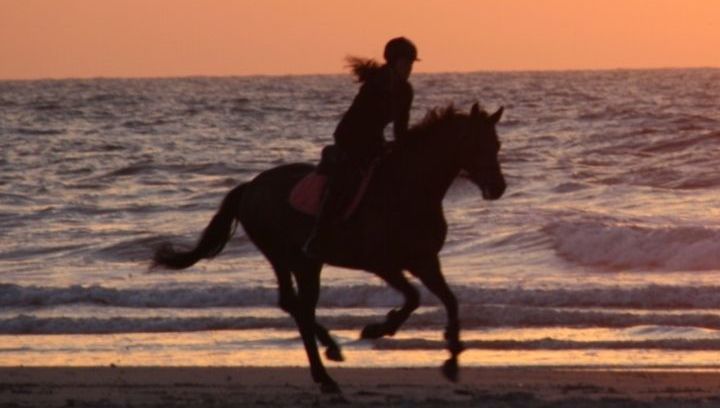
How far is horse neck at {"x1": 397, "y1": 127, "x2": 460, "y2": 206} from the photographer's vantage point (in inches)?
429

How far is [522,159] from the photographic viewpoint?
37562 millimetres

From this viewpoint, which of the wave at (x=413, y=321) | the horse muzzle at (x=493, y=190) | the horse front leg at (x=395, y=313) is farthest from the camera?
the wave at (x=413, y=321)

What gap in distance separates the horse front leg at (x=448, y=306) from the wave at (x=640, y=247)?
1011 cm

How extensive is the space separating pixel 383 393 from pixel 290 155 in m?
32.2

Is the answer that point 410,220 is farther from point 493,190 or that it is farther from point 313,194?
point 313,194

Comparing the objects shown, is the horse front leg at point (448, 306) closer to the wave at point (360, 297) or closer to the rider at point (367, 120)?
the rider at point (367, 120)

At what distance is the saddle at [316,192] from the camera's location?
11.1 m

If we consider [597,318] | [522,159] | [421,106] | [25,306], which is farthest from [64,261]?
[421,106]

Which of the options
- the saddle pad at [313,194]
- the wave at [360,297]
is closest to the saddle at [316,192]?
the saddle pad at [313,194]

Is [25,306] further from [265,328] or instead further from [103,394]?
[103,394]

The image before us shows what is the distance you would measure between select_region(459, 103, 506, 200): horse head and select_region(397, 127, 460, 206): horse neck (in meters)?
0.08

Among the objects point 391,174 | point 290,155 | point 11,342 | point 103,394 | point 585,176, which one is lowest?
point 290,155

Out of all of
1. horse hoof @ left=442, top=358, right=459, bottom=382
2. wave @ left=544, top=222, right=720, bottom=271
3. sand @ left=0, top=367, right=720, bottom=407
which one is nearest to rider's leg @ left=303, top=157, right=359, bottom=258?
sand @ left=0, top=367, right=720, bottom=407

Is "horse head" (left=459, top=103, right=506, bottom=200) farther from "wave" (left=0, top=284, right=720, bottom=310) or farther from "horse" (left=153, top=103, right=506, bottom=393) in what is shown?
"wave" (left=0, top=284, right=720, bottom=310)
